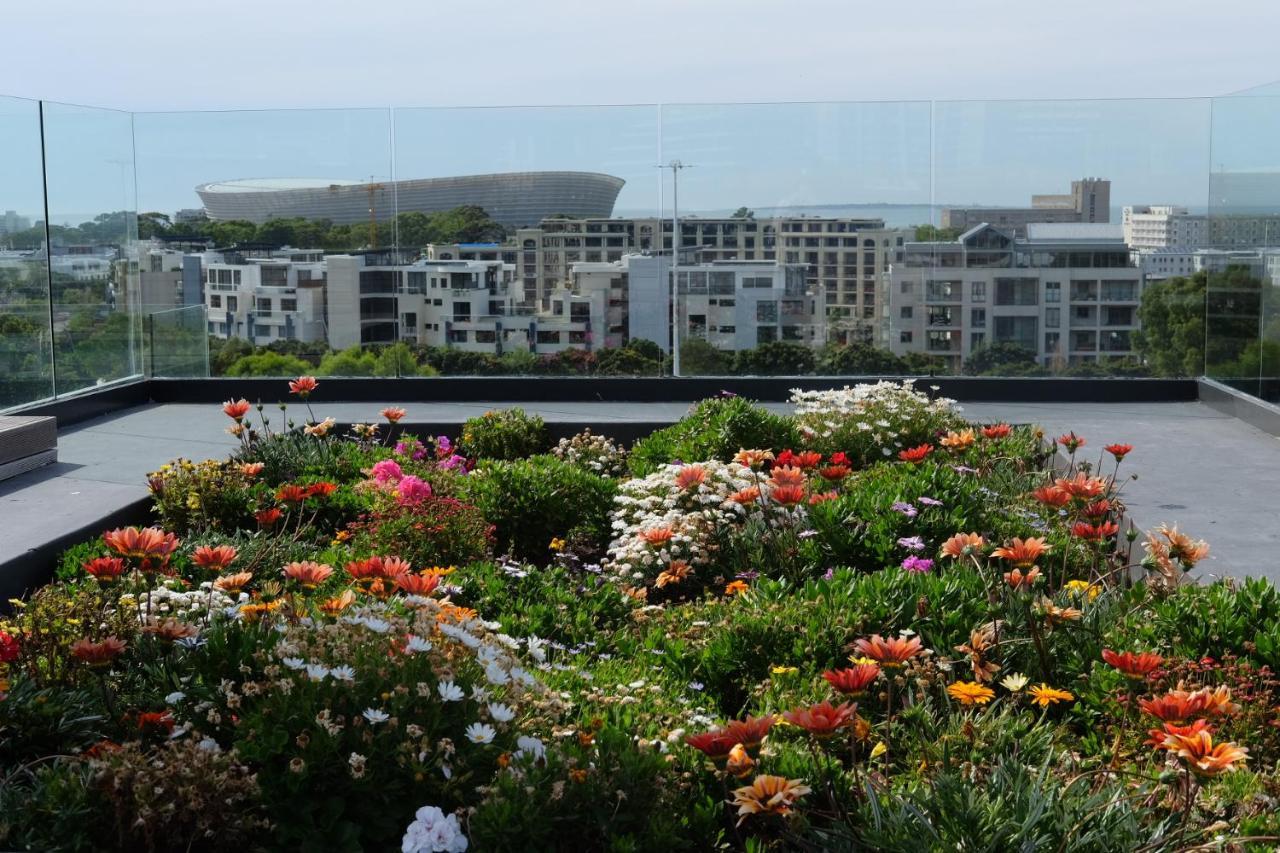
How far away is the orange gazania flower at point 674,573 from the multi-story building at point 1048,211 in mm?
5694

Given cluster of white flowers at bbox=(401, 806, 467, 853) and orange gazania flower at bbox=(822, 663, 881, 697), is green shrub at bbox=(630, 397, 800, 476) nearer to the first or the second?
orange gazania flower at bbox=(822, 663, 881, 697)

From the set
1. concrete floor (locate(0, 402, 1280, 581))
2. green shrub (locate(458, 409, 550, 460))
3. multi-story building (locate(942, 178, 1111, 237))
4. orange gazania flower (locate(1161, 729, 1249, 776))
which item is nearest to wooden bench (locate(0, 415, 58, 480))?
concrete floor (locate(0, 402, 1280, 581))

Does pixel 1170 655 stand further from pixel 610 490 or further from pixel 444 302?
pixel 444 302

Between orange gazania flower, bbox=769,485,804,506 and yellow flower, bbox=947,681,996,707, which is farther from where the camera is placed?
orange gazania flower, bbox=769,485,804,506

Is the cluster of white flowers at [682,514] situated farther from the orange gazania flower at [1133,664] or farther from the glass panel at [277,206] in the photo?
the glass panel at [277,206]

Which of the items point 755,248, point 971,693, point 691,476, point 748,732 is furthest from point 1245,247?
point 748,732

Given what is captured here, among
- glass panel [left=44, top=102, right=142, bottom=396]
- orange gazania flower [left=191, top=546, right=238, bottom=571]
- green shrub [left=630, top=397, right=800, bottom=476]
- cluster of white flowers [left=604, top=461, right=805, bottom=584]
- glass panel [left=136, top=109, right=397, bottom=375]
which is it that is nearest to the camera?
orange gazania flower [left=191, top=546, right=238, bottom=571]

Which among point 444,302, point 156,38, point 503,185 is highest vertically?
point 156,38

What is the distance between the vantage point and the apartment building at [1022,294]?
369 inches

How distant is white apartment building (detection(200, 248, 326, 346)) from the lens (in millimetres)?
9781

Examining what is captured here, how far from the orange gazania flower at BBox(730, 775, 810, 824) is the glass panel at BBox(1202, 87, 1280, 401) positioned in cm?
703

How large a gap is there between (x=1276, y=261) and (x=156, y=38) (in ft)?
28.3

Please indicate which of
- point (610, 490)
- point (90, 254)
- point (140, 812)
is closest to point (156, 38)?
point (90, 254)

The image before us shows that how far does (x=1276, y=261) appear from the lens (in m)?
8.28
